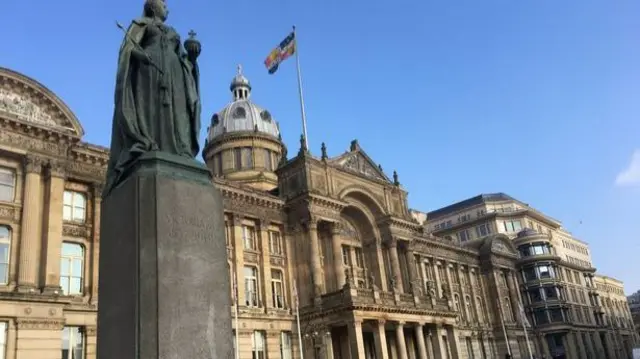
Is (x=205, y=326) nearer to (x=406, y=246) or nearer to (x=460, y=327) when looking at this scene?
(x=406, y=246)

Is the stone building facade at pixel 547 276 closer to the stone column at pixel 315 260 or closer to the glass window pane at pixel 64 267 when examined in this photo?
the stone column at pixel 315 260

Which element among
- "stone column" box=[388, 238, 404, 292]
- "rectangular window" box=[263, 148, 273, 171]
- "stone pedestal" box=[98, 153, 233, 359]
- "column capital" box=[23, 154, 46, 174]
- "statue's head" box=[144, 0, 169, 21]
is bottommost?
"stone pedestal" box=[98, 153, 233, 359]

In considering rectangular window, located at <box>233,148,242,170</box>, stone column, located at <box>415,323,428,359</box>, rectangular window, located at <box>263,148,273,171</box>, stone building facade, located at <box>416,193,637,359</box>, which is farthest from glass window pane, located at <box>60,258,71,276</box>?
stone building facade, located at <box>416,193,637,359</box>

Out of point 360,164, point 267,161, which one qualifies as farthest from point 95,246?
point 267,161

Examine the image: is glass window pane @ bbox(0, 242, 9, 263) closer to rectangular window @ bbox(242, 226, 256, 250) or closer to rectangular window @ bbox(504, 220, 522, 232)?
rectangular window @ bbox(242, 226, 256, 250)

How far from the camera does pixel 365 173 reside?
49.0 metres

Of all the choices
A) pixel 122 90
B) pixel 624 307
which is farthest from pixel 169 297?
pixel 624 307

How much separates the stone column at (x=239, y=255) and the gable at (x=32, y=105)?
12447 millimetres

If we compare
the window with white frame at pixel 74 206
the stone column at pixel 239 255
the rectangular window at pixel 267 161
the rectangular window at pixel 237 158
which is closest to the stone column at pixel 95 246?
the window with white frame at pixel 74 206

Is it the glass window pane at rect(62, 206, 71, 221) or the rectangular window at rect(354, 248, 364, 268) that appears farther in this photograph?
the rectangular window at rect(354, 248, 364, 268)

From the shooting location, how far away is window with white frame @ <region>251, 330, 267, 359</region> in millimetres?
37000

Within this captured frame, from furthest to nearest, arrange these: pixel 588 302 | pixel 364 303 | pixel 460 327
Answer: pixel 588 302, pixel 460 327, pixel 364 303

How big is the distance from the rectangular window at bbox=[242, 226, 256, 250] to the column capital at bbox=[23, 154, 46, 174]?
49.5 feet

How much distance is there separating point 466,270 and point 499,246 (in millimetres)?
8979
